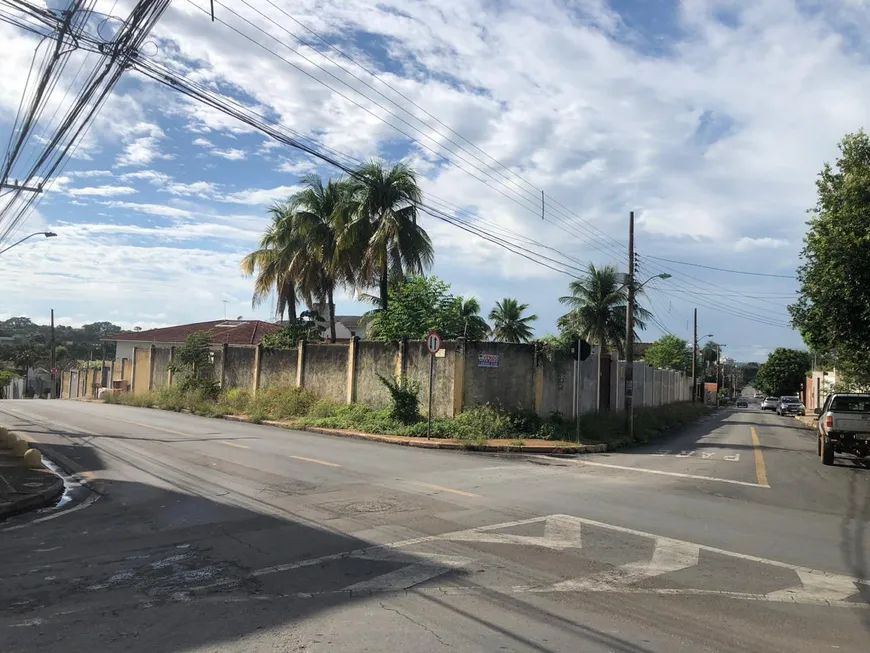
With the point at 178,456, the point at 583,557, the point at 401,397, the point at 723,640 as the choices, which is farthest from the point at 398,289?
the point at 723,640

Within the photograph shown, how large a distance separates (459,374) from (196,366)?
16.7 meters

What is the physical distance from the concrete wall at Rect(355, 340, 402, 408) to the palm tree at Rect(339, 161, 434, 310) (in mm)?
4430

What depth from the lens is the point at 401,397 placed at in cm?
2109

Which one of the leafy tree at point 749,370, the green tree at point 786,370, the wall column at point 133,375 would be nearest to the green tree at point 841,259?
the wall column at point 133,375

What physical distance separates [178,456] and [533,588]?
10.6 meters

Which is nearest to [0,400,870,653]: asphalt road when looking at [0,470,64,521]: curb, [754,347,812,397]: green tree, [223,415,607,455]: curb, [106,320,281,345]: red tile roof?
[0,470,64,521]: curb

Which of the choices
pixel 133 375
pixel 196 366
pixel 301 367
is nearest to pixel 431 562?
pixel 301 367

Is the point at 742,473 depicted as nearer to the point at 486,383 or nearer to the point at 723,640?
the point at 486,383

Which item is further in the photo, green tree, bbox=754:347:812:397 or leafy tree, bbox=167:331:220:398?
green tree, bbox=754:347:812:397

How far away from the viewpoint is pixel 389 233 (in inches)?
1060

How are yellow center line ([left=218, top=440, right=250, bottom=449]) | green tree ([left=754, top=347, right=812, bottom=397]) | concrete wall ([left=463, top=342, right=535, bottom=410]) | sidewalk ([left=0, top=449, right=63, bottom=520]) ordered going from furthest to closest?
green tree ([left=754, top=347, right=812, bottom=397]) < concrete wall ([left=463, top=342, right=535, bottom=410]) < yellow center line ([left=218, top=440, right=250, bottom=449]) < sidewalk ([left=0, top=449, right=63, bottom=520])

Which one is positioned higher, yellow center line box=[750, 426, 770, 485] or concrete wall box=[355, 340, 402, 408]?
concrete wall box=[355, 340, 402, 408]

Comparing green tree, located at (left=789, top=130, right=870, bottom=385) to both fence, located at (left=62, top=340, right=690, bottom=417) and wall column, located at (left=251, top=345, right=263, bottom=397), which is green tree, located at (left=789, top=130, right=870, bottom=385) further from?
wall column, located at (left=251, top=345, right=263, bottom=397)

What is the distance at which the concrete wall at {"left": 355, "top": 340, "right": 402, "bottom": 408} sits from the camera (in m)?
23.4
